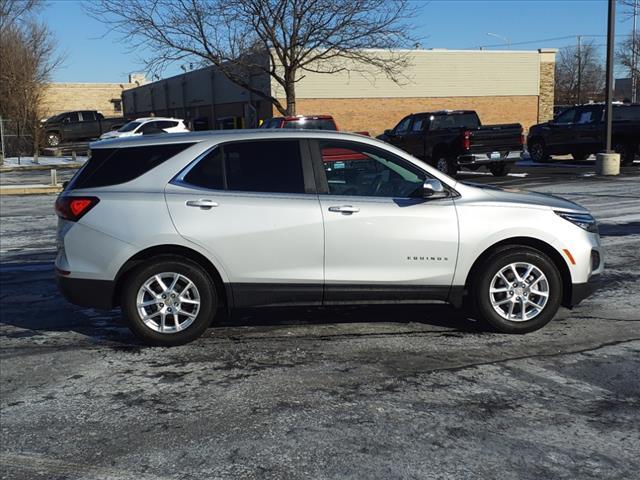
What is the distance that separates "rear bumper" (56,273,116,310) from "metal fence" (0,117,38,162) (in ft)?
107

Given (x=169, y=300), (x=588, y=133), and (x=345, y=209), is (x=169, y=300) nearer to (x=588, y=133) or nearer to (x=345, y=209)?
(x=345, y=209)

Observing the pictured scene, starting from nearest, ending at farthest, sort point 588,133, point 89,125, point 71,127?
1. point 588,133
2. point 71,127
3. point 89,125

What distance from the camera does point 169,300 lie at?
550 centimetres

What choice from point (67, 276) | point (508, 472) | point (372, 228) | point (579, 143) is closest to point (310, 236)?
point (372, 228)

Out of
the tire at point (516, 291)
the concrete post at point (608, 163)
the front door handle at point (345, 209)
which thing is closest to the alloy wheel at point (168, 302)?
the front door handle at point (345, 209)

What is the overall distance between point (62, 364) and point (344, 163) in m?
2.80

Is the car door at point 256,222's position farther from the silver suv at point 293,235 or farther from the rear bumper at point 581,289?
the rear bumper at point 581,289

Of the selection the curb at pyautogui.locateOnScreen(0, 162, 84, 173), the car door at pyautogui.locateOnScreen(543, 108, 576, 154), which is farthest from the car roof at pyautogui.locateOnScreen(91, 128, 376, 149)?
the curb at pyautogui.locateOnScreen(0, 162, 84, 173)

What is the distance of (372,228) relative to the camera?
17.9 ft

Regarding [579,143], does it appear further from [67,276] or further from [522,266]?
[67,276]

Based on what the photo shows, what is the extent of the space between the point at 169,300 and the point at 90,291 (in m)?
0.64

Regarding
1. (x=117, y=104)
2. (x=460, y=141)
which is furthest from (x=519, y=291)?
(x=117, y=104)

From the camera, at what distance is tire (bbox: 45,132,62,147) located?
137ft

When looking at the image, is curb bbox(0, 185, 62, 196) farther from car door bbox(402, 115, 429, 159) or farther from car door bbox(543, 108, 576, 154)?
car door bbox(543, 108, 576, 154)
